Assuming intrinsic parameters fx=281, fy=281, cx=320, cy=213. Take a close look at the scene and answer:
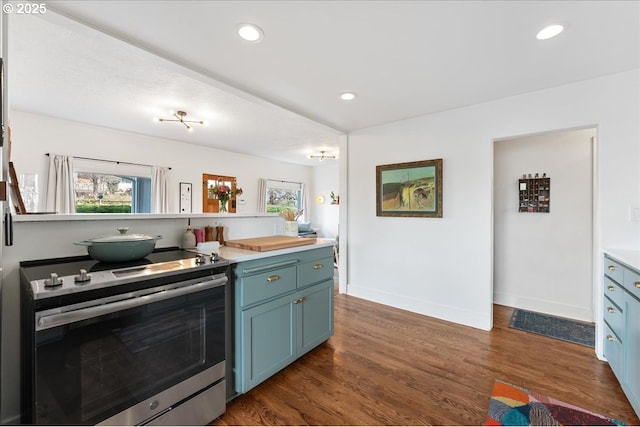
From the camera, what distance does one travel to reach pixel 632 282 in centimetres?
175

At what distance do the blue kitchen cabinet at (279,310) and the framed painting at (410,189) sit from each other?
4.93 feet

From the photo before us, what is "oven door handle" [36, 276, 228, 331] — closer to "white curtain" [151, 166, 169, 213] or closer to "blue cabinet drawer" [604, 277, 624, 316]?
"blue cabinet drawer" [604, 277, 624, 316]

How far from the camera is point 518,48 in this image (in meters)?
2.08

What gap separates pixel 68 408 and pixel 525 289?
14.2 feet

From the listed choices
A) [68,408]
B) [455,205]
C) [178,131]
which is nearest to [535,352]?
[455,205]

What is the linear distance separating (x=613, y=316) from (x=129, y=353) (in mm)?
3160

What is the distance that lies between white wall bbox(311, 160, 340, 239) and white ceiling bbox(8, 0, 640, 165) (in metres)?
4.69

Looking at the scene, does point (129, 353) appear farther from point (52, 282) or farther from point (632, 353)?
point (632, 353)

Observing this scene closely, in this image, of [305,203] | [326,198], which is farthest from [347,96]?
[305,203]

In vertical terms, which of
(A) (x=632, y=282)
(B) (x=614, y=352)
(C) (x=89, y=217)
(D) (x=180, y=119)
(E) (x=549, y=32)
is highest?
(D) (x=180, y=119)

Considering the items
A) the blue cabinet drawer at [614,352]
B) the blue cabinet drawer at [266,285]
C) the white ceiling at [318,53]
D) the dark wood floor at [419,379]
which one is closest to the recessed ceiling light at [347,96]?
the white ceiling at [318,53]

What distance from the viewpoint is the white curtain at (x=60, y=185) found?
4309 mm

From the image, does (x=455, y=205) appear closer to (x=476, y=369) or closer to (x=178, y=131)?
(x=476, y=369)

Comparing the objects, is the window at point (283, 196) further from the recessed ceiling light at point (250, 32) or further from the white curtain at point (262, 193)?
the recessed ceiling light at point (250, 32)
